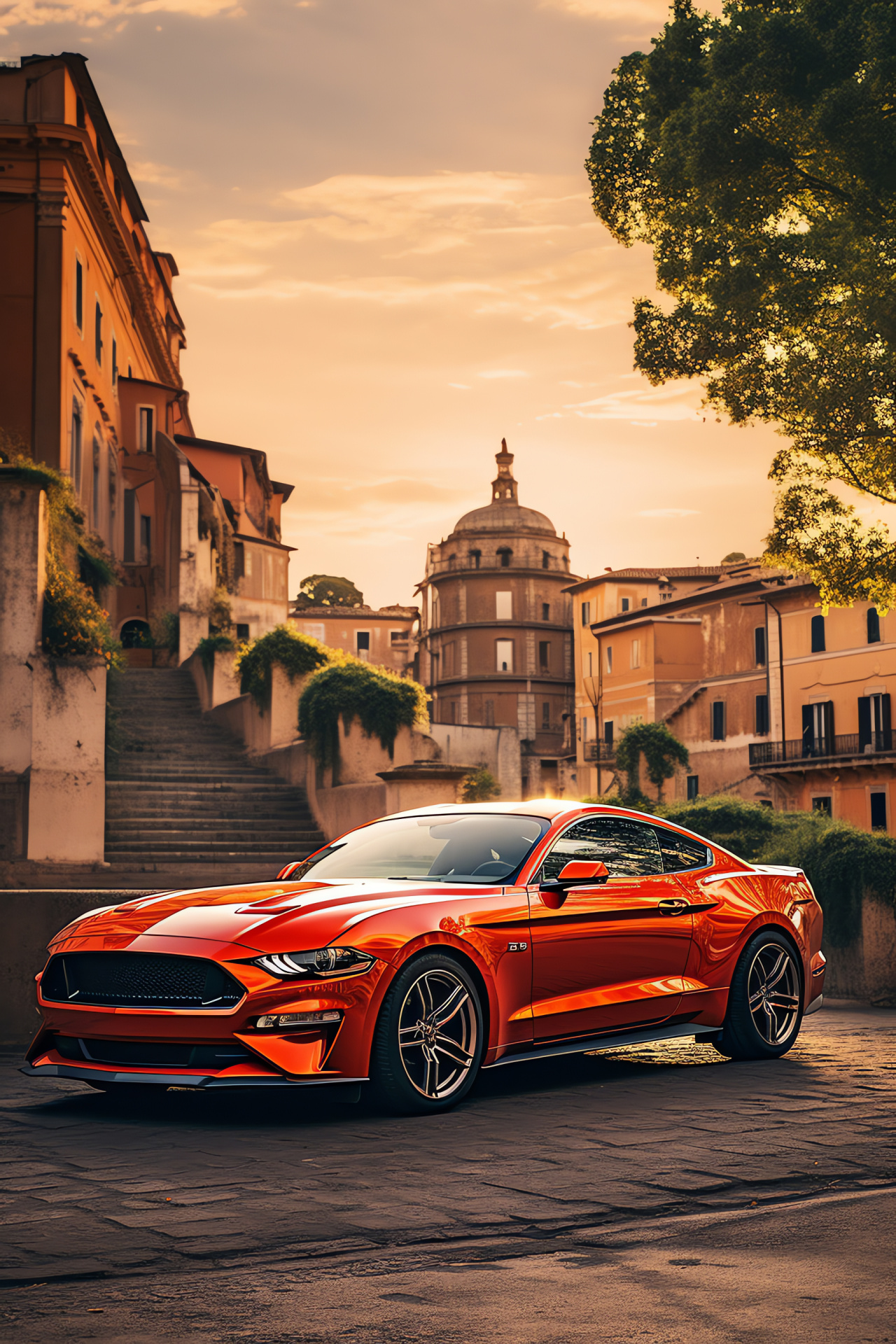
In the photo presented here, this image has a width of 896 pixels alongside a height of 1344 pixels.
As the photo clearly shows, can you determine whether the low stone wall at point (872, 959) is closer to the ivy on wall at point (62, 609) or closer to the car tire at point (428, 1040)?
the car tire at point (428, 1040)

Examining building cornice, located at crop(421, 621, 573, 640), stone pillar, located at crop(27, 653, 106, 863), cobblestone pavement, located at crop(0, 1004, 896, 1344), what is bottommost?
cobblestone pavement, located at crop(0, 1004, 896, 1344)

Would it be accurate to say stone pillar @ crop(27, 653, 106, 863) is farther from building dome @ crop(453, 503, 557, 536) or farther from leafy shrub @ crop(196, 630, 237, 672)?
building dome @ crop(453, 503, 557, 536)

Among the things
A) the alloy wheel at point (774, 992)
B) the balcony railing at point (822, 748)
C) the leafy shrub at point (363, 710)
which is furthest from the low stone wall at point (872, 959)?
the balcony railing at point (822, 748)

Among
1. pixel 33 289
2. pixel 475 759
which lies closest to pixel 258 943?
pixel 33 289

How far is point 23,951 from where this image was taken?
9273 millimetres

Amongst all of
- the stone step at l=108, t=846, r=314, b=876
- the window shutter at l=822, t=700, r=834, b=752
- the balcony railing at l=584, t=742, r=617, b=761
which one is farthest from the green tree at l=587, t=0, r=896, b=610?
the balcony railing at l=584, t=742, r=617, b=761

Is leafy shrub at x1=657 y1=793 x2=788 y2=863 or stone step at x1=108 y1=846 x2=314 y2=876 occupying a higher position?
leafy shrub at x1=657 y1=793 x2=788 y2=863

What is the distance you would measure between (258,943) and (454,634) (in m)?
94.1

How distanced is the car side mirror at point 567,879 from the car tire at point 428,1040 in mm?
731

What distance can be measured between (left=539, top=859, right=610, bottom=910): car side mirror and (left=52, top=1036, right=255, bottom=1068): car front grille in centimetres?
191

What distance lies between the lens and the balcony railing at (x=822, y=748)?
50.3 m

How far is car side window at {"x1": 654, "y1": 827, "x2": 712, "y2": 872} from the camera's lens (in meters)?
8.47

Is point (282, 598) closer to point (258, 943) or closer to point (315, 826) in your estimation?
point (315, 826)

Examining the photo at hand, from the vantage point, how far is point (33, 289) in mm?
33281
